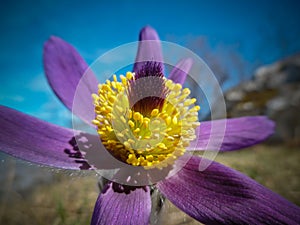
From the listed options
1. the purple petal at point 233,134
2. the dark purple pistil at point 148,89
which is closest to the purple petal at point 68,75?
the dark purple pistil at point 148,89

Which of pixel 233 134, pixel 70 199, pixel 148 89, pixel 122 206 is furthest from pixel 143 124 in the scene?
pixel 70 199

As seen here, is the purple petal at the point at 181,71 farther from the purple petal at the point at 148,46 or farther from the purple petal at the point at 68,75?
the purple petal at the point at 68,75

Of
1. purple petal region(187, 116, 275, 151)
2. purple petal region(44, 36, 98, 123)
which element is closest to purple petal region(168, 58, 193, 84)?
purple petal region(187, 116, 275, 151)

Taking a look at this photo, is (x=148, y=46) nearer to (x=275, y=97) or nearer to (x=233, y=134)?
(x=233, y=134)

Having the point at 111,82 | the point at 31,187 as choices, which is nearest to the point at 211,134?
the point at 111,82

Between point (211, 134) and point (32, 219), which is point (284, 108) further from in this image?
point (32, 219)

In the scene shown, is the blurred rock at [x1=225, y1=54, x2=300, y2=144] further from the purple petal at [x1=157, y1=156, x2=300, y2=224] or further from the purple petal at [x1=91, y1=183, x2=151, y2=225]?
the purple petal at [x1=91, y1=183, x2=151, y2=225]

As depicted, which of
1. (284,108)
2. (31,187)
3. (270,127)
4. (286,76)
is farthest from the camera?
(286,76)
